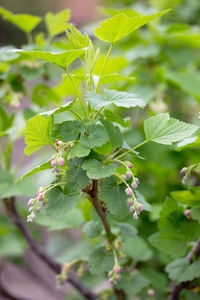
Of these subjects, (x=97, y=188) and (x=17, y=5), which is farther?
(x=17, y=5)

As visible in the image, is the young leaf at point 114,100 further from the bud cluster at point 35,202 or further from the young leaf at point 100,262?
the young leaf at point 100,262

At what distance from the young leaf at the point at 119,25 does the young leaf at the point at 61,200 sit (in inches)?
8.5

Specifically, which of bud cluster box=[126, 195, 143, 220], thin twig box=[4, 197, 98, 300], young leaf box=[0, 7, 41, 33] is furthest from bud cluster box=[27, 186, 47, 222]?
young leaf box=[0, 7, 41, 33]

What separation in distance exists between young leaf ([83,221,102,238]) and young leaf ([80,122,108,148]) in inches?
8.1

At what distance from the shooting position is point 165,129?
483mm

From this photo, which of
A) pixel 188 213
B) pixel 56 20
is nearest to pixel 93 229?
pixel 188 213

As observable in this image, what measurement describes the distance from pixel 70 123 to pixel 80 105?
0.20ft

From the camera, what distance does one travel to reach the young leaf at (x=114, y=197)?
464 millimetres

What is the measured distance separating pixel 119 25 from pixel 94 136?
0.50ft

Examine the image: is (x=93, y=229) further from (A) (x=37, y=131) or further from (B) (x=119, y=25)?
(B) (x=119, y=25)

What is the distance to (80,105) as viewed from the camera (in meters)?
0.52

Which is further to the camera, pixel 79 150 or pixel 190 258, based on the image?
pixel 190 258

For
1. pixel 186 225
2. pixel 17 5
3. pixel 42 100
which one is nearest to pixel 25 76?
pixel 42 100

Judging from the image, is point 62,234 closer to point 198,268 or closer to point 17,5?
point 198,268
